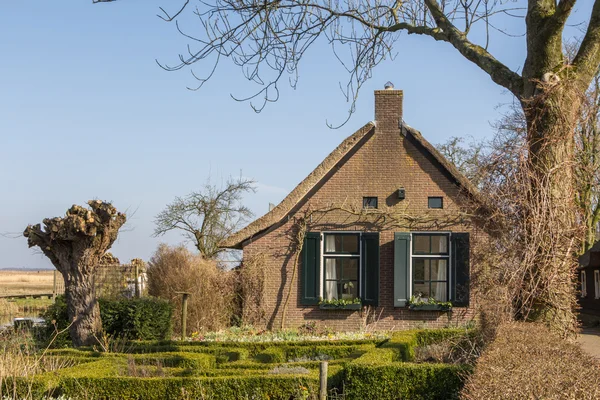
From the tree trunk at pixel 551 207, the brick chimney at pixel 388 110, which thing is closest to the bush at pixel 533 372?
the tree trunk at pixel 551 207

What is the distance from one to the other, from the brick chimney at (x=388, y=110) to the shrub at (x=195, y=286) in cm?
510

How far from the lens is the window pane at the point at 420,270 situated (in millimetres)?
16469

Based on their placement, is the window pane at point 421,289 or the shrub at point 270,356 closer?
the shrub at point 270,356

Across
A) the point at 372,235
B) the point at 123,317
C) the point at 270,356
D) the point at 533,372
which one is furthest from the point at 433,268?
the point at 533,372

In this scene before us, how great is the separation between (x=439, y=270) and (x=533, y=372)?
39.1 ft

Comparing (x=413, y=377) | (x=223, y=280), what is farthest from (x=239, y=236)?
(x=413, y=377)

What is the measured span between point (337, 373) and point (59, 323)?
7383 millimetres

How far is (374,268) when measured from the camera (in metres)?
16.5

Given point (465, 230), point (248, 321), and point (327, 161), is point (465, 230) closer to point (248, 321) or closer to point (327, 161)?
point (327, 161)

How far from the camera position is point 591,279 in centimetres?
2842

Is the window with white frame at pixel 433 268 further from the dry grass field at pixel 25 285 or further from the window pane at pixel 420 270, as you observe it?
the dry grass field at pixel 25 285

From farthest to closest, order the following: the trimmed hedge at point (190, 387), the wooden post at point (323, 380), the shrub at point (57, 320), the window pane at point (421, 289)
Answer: the window pane at point (421, 289) < the shrub at point (57, 320) < the trimmed hedge at point (190, 387) < the wooden post at point (323, 380)

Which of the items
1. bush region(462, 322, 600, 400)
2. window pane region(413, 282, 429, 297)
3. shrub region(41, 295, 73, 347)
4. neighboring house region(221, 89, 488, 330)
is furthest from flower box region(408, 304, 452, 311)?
bush region(462, 322, 600, 400)

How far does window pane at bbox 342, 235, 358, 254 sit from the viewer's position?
1681 cm
